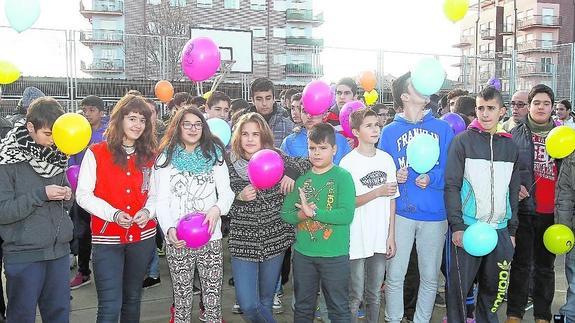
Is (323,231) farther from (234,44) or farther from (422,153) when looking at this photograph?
(234,44)

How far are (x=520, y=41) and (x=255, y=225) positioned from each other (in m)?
50.3

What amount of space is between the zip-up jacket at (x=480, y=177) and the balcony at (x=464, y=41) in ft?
173

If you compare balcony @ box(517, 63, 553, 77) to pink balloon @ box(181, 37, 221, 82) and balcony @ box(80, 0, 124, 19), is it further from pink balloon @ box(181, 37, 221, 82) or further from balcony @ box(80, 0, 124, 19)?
balcony @ box(80, 0, 124, 19)

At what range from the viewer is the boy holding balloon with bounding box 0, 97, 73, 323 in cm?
311

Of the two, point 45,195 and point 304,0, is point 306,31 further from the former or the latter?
point 45,195

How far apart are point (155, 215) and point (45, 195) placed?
0.69 m

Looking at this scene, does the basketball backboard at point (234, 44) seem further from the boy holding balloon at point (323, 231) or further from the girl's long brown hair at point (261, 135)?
the boy holding balloon at point (323, 231)

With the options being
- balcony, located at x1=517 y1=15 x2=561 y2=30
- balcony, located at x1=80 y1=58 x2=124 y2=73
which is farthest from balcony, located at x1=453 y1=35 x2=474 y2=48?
balcony, located at x1=80 y1=58 x2=124 y2=73

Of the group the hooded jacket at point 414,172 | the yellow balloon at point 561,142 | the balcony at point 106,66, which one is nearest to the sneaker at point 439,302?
the hooded jacket at point 414,172

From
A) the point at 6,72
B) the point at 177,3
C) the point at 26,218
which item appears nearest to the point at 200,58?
the point at 6,72

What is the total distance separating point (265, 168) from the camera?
10.6 ft

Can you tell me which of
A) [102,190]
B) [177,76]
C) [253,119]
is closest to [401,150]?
[253,119]

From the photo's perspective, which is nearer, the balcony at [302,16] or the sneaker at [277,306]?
the sneaker at [277,306]

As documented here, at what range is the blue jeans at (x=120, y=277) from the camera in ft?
10.9
